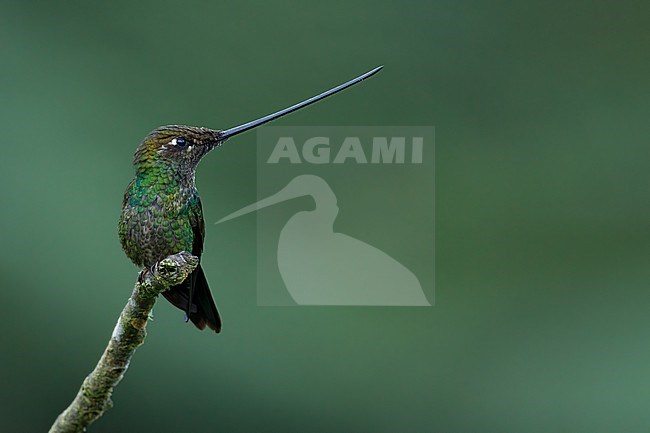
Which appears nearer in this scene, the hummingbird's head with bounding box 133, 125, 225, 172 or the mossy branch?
the mossy branch

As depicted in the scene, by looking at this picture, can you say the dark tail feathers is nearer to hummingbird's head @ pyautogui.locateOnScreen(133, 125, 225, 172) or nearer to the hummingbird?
the hummingbird

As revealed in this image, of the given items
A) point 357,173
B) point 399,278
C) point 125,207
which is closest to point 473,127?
point 357,173

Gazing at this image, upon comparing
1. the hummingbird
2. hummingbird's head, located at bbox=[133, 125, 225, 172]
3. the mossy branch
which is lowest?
the mossy branch

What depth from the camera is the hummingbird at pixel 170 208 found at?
1.27m

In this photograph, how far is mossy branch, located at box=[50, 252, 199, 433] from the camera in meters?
1.19

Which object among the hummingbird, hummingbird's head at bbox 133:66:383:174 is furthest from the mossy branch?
hummingbird's head at bbox 133:66:383:174

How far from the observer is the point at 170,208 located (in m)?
1.29

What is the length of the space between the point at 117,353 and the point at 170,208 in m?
0.26

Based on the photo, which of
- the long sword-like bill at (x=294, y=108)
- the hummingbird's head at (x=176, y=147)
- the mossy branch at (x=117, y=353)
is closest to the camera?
the long sword-like bill at (x=294, y=108)

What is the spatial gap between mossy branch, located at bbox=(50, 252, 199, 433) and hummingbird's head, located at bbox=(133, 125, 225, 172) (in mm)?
206

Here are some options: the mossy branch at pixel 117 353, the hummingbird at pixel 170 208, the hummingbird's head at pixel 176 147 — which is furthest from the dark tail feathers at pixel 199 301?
the hummingbird's head at pixel 176 147

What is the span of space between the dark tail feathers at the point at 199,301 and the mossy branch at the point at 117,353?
0.34ft

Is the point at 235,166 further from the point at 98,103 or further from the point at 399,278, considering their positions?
the point at 399,278

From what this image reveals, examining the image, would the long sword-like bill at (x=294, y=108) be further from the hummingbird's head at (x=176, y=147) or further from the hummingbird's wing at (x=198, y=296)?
the hummingbird's wing at (x=198, y=296)
